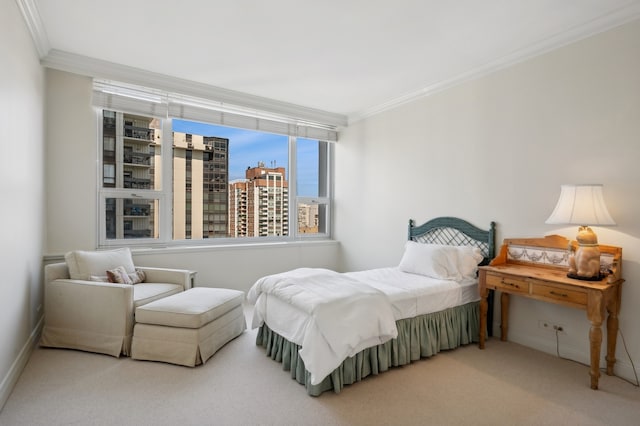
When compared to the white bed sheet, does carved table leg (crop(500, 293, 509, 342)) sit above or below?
below

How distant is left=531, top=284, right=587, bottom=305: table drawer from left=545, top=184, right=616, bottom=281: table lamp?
6.3 inches

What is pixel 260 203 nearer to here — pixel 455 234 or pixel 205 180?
pixel 205 180

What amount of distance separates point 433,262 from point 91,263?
10.3 feet

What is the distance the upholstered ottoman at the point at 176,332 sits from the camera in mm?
2666

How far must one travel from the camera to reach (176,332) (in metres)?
2.69

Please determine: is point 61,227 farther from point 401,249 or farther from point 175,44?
point 401,249

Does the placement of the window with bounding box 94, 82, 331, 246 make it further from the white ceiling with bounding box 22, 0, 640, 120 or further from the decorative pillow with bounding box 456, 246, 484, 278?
the decorative pillow with bounding box 456, 246, 484, 278

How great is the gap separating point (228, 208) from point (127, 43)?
2234 mm

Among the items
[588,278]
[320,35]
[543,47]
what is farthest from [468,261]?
[320,35]

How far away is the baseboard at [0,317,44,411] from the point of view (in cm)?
210

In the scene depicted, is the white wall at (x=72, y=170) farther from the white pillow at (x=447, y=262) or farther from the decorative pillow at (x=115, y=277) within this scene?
the white pillow at (x=447, y=262)

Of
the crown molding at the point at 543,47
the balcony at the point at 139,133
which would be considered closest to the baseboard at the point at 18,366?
the balcony at the point at 139,133

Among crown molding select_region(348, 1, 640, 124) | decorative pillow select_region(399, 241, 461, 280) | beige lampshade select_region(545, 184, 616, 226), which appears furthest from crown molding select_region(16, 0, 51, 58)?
beige lampshade select_region(545, 184, 616, 226)

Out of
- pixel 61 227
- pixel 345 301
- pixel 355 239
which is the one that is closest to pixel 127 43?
pixel 61 227
